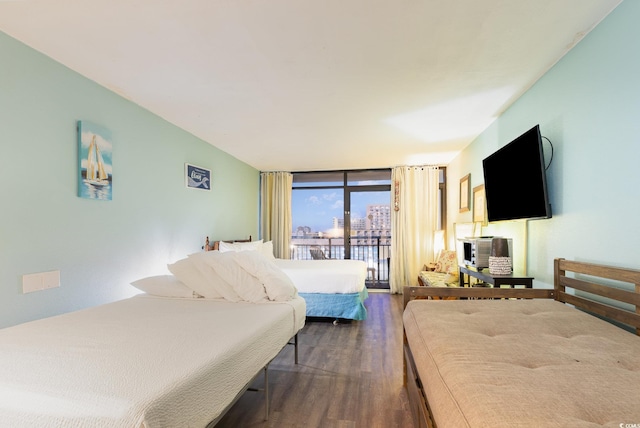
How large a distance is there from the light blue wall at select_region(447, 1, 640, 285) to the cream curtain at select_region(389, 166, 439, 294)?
3.01 metres

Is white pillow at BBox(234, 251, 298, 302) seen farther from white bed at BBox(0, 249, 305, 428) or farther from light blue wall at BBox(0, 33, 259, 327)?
light blue wall at BBox(0, 33, 259, 327)

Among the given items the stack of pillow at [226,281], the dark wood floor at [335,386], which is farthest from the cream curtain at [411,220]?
the stack of pillow at [226,281]

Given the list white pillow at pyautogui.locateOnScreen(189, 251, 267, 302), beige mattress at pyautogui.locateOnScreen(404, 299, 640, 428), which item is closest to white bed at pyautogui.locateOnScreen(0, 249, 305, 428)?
white pillow at pyautogui.locateOnScreen(189, 251, 267, 302)

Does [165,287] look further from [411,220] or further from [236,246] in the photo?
[411,220]

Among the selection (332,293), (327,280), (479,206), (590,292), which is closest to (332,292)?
(332,293)

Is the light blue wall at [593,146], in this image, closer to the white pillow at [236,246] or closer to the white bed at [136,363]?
the white bed at [136,363]

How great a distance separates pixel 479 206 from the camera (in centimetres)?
372

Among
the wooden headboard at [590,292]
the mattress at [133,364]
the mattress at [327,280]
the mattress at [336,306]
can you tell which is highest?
the wooden headboard at [590,292]

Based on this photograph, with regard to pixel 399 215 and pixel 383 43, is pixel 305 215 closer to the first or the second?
pixel 399 215

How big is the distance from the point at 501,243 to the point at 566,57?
4.96ft

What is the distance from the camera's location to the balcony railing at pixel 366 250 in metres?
6.14

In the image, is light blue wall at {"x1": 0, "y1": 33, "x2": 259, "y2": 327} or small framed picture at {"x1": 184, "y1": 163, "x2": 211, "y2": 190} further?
small framed picture at {"x1": 184, "y1": 163, "x2": 211, "y2": 190}

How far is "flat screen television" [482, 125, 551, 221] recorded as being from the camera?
2180 millimetres

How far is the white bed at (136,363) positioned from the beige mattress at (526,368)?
0.82m
